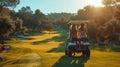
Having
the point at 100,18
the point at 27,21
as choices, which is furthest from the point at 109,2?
the point at 27,21

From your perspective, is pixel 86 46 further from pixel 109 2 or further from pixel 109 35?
pixel 109 2

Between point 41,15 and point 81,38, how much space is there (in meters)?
146

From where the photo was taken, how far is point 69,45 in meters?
32.0

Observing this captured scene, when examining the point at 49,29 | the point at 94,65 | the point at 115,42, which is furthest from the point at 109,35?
the point at 49,29

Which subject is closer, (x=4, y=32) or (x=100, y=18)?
(x=4, y=32)

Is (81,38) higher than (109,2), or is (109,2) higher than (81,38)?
(109,2)

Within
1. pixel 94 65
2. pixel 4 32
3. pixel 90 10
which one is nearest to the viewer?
pixel 94 65

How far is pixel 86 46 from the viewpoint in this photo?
31.9 metres

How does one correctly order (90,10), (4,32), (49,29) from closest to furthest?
(4,32)
(90,10)
(49,29)

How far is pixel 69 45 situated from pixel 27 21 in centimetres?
12116

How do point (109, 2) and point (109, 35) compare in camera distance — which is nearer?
point (109, 35)

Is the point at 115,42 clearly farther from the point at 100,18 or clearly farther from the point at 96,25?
the point at 100,18

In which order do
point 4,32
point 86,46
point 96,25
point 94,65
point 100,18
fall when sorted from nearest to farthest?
point 94,65
point 86,46
point 4,32
point 96,25
point 100,18

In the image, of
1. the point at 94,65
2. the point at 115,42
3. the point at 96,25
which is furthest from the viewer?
the point at 96,25
